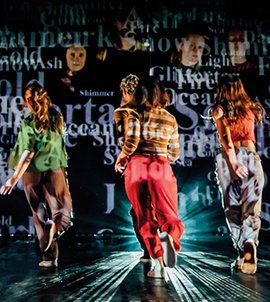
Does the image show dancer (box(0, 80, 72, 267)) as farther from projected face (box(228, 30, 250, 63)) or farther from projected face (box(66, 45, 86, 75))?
projected face (box(228, 30, 250, 63))

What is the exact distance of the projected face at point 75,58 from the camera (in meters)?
4.64

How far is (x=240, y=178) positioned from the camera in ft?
10.5

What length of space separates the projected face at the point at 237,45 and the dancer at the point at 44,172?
212 centimetres

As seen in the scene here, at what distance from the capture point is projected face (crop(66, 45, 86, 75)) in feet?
15.2

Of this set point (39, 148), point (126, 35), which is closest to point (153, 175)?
point (39, 148)

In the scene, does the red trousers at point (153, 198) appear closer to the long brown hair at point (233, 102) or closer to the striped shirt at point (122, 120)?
the striped shirt at point (122, 120)

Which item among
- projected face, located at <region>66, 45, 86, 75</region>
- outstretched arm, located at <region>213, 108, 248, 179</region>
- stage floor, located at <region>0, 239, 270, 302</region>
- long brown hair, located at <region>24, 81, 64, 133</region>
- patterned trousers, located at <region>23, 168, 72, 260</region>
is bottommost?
stage floor, located at <region>0, 239, 270, 302</region>

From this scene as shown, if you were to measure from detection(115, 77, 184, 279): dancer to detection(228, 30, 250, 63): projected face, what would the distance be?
1.57 m

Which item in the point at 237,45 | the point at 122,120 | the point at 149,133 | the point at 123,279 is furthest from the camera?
the point at 237,45

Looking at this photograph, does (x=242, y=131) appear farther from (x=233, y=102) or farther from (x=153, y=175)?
(x=153, y=175)

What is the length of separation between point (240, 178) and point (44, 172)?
62.0 inches

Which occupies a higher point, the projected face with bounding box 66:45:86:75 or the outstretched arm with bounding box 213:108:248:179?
the projected face with bounding box 66:45:86:75

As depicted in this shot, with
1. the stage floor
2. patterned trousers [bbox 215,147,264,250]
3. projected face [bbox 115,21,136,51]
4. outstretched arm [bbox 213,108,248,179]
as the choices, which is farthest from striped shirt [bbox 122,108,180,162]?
projected face [bbox 115,21,136,51]

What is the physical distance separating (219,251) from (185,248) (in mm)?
350
